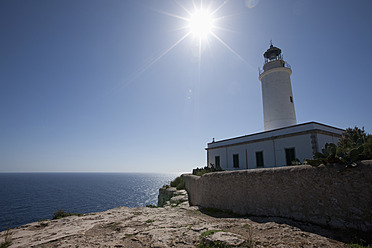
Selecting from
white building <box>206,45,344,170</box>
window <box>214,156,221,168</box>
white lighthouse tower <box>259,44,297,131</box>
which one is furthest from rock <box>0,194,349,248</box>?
white lighthouse tower <box>259,44,297,131</box>

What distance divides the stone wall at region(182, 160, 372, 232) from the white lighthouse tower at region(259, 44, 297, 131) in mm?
14949

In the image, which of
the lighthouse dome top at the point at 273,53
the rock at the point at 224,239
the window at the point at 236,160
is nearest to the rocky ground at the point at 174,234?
the rock at the point at 224,239

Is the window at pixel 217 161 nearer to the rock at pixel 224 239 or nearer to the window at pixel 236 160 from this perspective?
the window at pixel 236 160

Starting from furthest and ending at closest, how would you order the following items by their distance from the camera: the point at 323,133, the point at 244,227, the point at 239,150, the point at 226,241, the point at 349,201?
1. the point at 239,150
2. the point at 323,133
3. the point at 244,227
4. the point at 349,201
5. the point at 226,241

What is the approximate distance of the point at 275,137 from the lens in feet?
54.2

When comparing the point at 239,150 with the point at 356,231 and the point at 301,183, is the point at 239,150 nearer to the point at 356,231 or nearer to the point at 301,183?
the point at 301,183

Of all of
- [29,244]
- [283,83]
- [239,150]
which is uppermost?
[283,83]

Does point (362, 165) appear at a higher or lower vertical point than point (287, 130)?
lower

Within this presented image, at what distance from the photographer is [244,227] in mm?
5801

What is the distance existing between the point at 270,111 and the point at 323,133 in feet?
23.5

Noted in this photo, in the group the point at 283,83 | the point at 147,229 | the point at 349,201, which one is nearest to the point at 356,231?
the point at 349,201

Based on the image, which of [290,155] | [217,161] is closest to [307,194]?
[290,155]

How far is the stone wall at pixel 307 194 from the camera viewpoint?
496 centimetres

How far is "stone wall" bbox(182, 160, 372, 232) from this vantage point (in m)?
4.96
